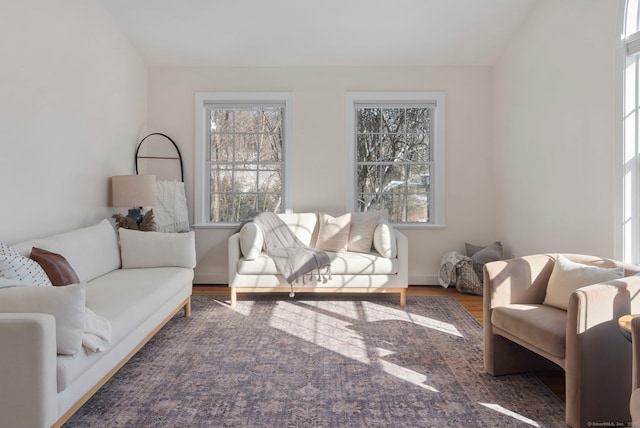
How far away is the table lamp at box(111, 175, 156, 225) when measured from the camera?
4.42 meters

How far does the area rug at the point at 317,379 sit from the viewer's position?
233cm

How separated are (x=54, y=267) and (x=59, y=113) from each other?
1579mm

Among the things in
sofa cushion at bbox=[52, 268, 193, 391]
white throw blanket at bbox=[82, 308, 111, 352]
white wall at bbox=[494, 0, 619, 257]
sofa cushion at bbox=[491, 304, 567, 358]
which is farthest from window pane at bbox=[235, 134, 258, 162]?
sofa cushion at bbox=[491, 304, 567, 358]

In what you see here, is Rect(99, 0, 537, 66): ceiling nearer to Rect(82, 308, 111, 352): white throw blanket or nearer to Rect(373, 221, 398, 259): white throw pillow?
Rect(373, 221, 398, 259): white throw pillow

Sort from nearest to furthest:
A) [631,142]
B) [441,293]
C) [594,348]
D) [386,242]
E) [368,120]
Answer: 1. [594,348]
2. [631,142]
3. [386,242]
4. [441,293]
5. [368,120]

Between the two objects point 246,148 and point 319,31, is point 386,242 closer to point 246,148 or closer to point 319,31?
point 246,148

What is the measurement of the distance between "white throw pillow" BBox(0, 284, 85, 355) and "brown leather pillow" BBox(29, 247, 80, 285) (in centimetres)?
66

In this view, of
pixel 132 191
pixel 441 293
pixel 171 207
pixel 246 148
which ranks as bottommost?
pixel 441 293

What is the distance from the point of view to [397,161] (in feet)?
18.8

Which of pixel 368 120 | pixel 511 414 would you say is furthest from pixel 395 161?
pixel 511 414

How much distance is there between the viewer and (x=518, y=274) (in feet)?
9.53

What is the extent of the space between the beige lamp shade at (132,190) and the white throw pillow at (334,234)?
1.83 metres

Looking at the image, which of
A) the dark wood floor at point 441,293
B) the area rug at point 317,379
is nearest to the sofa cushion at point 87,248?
the area rug at point 317,379

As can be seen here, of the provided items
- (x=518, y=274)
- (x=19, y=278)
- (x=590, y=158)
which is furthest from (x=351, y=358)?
(x=590, y=158)
